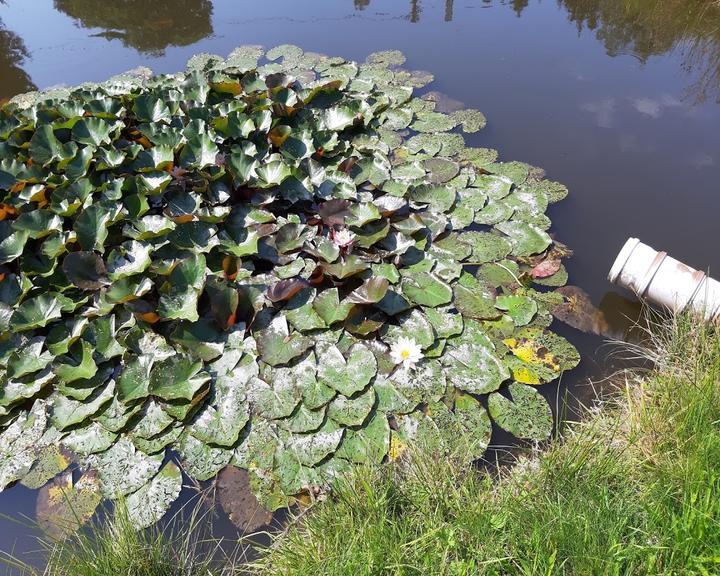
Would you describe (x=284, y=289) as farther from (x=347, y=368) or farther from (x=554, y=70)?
(x=554, y=70)

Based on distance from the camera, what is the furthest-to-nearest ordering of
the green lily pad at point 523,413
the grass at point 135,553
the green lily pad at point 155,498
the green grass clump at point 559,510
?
1. the green lily pad at point 523,413
2. the green lily pad at point 155,498
3. the grass at point 135,553
4. the green grass clump at point 559,510

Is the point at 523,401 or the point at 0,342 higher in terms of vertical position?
the point at 0,342

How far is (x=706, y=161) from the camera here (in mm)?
4250

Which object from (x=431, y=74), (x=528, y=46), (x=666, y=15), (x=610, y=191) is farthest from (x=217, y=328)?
(x=666, y=15)

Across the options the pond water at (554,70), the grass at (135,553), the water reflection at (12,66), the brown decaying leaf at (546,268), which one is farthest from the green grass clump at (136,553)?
the water reflection at (12,66)

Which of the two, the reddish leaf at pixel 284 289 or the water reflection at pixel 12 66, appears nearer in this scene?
the reddish leaf at pixel 284 289

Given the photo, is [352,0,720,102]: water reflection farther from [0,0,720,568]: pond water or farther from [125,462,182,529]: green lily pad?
[125,462,182,529]: green lily pad

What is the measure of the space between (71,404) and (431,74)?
15.7ft

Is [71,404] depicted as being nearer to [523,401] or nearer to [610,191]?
[523,401]

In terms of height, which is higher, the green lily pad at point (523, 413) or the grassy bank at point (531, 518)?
the grassy bank at point (531, 518)

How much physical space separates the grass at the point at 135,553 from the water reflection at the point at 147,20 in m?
6.06

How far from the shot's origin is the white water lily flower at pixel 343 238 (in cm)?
325

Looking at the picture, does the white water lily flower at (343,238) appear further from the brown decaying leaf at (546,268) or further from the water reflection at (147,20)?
the water reflection at (147,20)

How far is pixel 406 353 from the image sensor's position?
2746 millimetres
